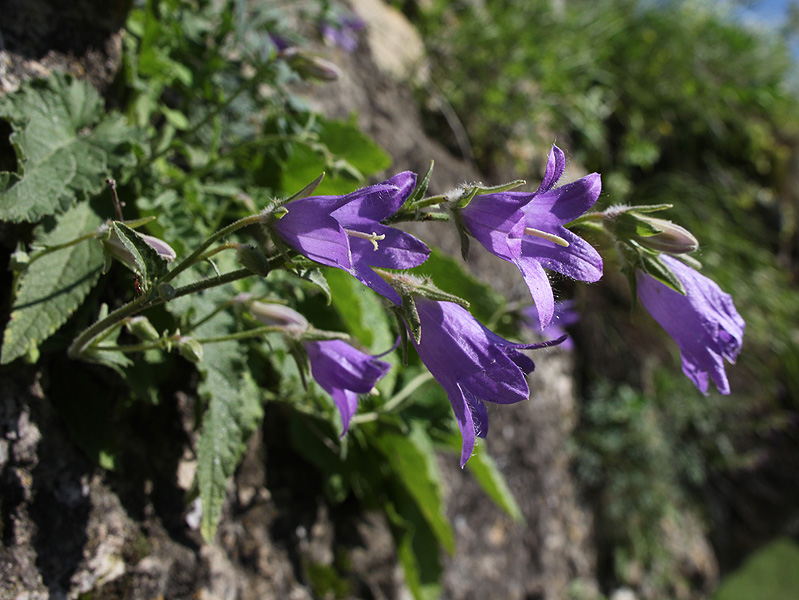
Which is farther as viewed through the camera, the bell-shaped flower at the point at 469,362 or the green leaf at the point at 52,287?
the green leaf at the point at 52,287

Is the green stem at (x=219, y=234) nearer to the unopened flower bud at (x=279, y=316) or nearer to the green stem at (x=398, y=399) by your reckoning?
the unopened flower bud at (x=279, y=316)

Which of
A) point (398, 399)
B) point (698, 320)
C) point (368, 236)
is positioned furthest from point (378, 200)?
point (398, 399)

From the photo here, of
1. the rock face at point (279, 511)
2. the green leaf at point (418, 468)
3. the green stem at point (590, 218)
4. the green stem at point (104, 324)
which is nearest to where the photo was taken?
the green stem at point (104, 324)

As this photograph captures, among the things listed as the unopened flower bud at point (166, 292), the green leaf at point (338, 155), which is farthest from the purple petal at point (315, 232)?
the green leaf at point (338, 155)

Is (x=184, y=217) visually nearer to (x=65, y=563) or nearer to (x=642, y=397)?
(x=65, y=563)

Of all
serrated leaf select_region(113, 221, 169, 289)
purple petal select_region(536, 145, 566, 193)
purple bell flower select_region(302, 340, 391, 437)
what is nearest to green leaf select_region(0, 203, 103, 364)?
serrated leaf select_region(113, 221, 169, 289)

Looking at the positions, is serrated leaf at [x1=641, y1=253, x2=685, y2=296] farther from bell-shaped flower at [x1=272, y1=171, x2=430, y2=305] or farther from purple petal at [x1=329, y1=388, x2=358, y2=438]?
purple petal at [x1=329, y1=388, x2=358, y2=438]
